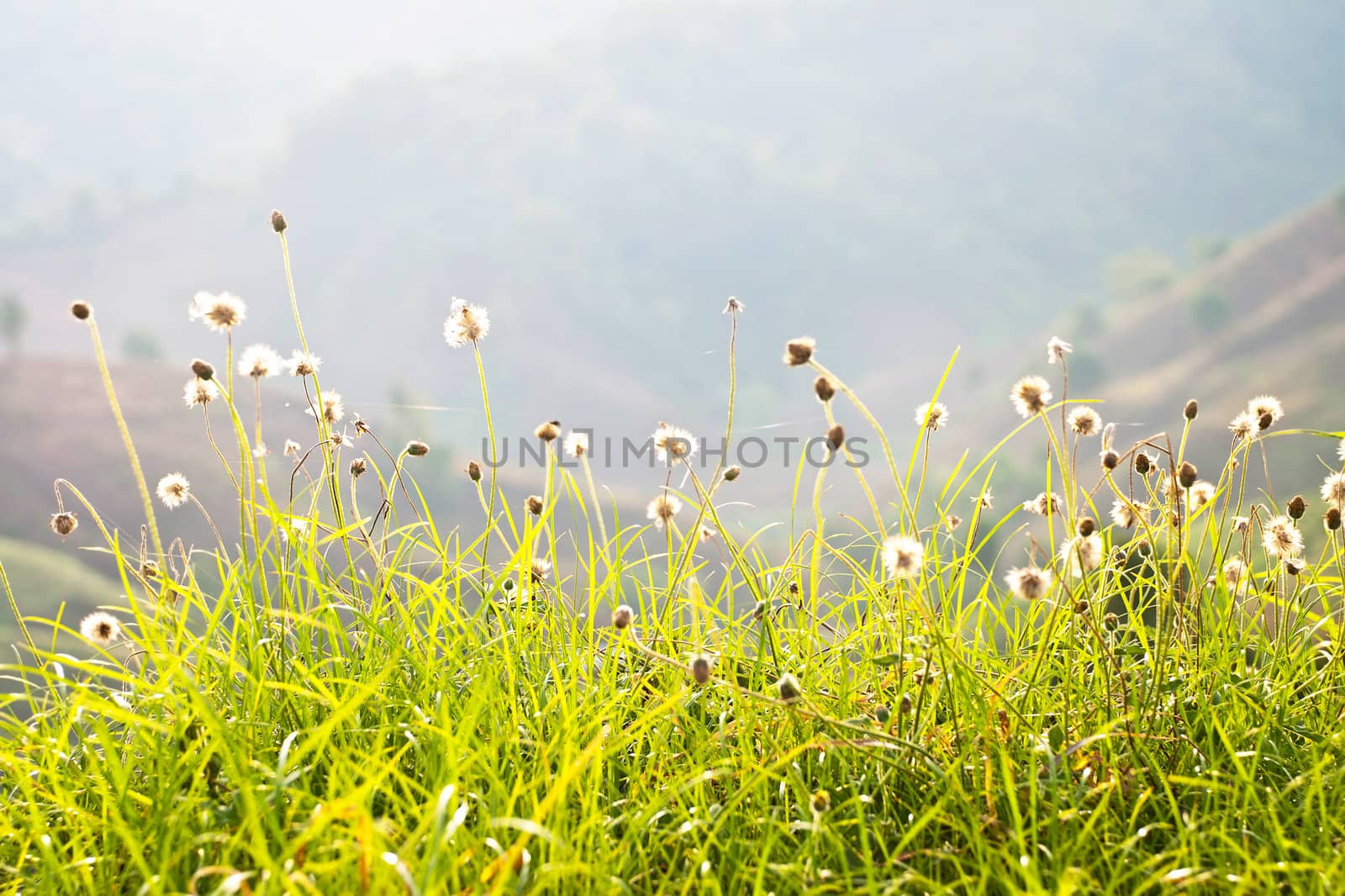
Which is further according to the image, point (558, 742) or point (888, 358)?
point (888, 358)

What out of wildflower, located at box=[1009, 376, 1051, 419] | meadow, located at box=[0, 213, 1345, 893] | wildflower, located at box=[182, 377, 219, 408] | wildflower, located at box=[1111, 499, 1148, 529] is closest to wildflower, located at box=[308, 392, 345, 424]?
meadow, located at box=[0, 213, 1345, 893]

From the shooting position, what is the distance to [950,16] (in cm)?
13900

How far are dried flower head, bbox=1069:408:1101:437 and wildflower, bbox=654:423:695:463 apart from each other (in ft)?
2.61

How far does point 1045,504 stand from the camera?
1.96 m

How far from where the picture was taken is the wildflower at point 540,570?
2.19 m

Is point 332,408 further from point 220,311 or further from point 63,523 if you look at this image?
point 63,523

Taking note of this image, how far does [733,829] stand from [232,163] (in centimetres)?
14314

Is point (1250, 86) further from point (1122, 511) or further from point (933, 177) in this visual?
point (1122, 511)

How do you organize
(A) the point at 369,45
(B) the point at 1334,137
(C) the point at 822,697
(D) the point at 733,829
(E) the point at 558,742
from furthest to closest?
(A) the point at 369,45 → (B) the point at 1334,137 → (C) the point at 822,697 → (E) the point at 558,742 → (D) the point at 733,829

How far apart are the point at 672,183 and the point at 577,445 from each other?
13243 cm

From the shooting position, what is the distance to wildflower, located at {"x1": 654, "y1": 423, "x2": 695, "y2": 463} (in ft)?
6.28

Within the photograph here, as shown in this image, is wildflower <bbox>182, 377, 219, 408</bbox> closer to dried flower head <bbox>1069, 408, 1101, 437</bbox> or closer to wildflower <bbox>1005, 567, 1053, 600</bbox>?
wildflower <bbox>1005, 567, 1053, 600</bbox>

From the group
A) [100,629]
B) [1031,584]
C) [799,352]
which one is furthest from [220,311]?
[1031,584]

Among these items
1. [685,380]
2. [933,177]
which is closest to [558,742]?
[685,380]
